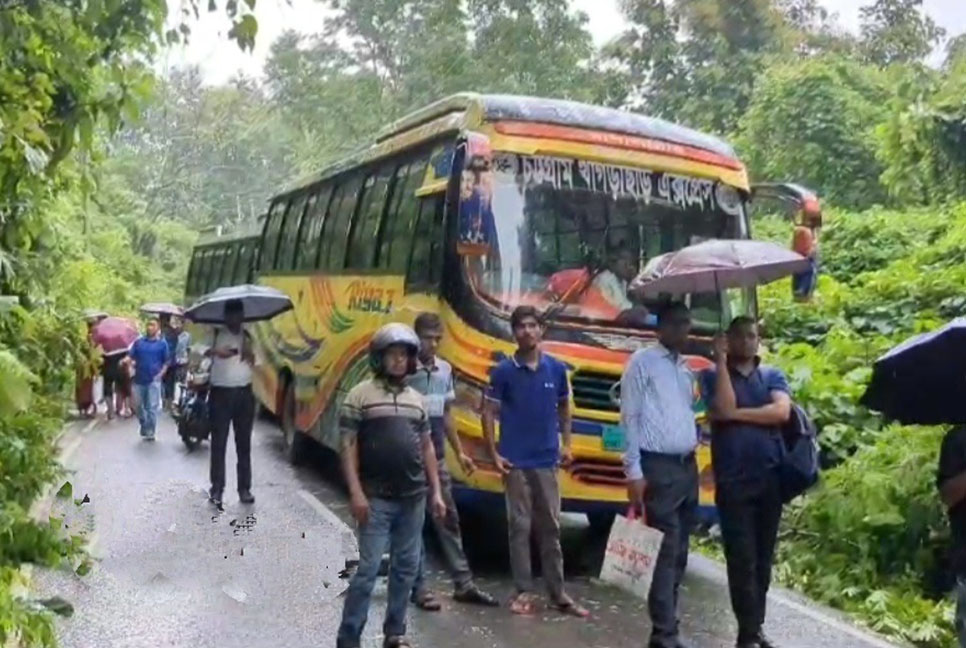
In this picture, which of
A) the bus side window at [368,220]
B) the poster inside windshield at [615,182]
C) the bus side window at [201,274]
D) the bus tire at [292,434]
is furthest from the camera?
the bus side window at [201,274]

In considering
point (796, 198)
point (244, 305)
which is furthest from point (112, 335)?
point (796, 198)

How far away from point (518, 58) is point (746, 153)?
9.78m

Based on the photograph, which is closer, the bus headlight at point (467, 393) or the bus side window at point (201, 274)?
the bus headlight at point (467, 393)

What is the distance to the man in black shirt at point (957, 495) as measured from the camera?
15.0 ft

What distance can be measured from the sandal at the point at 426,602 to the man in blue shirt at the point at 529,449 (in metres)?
0.49

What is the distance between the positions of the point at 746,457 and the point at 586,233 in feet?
10.2

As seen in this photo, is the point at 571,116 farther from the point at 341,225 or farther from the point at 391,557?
the point at 341,225

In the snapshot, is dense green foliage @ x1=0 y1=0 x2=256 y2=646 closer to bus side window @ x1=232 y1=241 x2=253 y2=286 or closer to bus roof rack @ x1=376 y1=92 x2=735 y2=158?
bus roof rack @ x1=376 y1=92 x2=735 y2=158

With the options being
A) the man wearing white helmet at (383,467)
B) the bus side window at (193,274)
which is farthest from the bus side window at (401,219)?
the bus side window at (193,274)

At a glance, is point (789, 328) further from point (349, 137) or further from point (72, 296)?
point (349, 137)

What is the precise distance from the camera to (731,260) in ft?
24.0

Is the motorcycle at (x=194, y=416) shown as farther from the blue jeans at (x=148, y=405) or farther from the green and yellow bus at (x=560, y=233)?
the green and yellow bus at (x=560, y=233)

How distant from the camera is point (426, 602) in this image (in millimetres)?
8250

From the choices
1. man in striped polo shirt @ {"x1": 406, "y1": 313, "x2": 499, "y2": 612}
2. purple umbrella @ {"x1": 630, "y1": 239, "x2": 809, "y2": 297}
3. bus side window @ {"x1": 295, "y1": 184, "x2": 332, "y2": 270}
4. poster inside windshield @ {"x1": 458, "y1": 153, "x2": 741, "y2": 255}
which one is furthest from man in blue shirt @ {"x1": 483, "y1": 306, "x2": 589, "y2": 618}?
bus side window @ {"x1": 295, "y1": 184, "x2": 332, "y2": 270}
